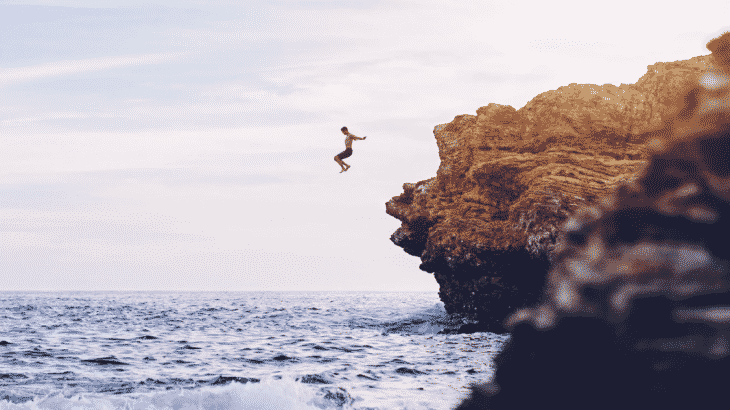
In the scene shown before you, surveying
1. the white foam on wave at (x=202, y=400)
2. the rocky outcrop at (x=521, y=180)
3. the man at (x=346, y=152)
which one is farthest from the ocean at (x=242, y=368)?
the man at (x=346, y=152)

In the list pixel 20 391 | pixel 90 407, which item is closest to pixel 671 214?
pixel 90 407

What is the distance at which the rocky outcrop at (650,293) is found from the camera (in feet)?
4.42

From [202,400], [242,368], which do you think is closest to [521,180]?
[242,368]

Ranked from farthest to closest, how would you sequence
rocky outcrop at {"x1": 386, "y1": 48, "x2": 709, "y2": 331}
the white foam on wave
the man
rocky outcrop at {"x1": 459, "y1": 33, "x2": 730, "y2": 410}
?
rocky outcrop at {"x1": 386, "y1": 48, "x2": 709, "y2": 331} < the man < the white foam on wave < rocky outcrop at {"x1": 459, "y1": 33, "x2": 730, "y2": 410}

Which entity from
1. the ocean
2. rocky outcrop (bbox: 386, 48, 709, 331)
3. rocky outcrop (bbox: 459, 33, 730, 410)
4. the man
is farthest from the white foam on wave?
rocky outcrop (bbox: 386, 48, 709, 331)

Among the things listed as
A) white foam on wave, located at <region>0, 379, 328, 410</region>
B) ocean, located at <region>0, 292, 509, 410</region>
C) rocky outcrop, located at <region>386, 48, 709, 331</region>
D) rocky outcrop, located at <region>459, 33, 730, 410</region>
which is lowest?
ocean, located at <region>0, 292, 509, 410</region>

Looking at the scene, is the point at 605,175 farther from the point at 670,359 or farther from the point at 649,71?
the point at 670,359

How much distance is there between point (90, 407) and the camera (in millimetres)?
10266

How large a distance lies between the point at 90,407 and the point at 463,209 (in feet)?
60.3

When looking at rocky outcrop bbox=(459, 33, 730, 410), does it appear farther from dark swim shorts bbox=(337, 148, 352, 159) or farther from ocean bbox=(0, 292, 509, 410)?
dark swim shorts bbox=(337, 148, 352, 159)

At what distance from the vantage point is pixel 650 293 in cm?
139

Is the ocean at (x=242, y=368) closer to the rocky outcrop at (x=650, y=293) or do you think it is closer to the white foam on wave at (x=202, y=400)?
the white foam on wave at (x=202, y=400)

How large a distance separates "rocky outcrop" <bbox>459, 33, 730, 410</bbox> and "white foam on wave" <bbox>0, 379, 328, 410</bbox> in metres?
9.31

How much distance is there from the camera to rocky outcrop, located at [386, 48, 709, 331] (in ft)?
70.7
